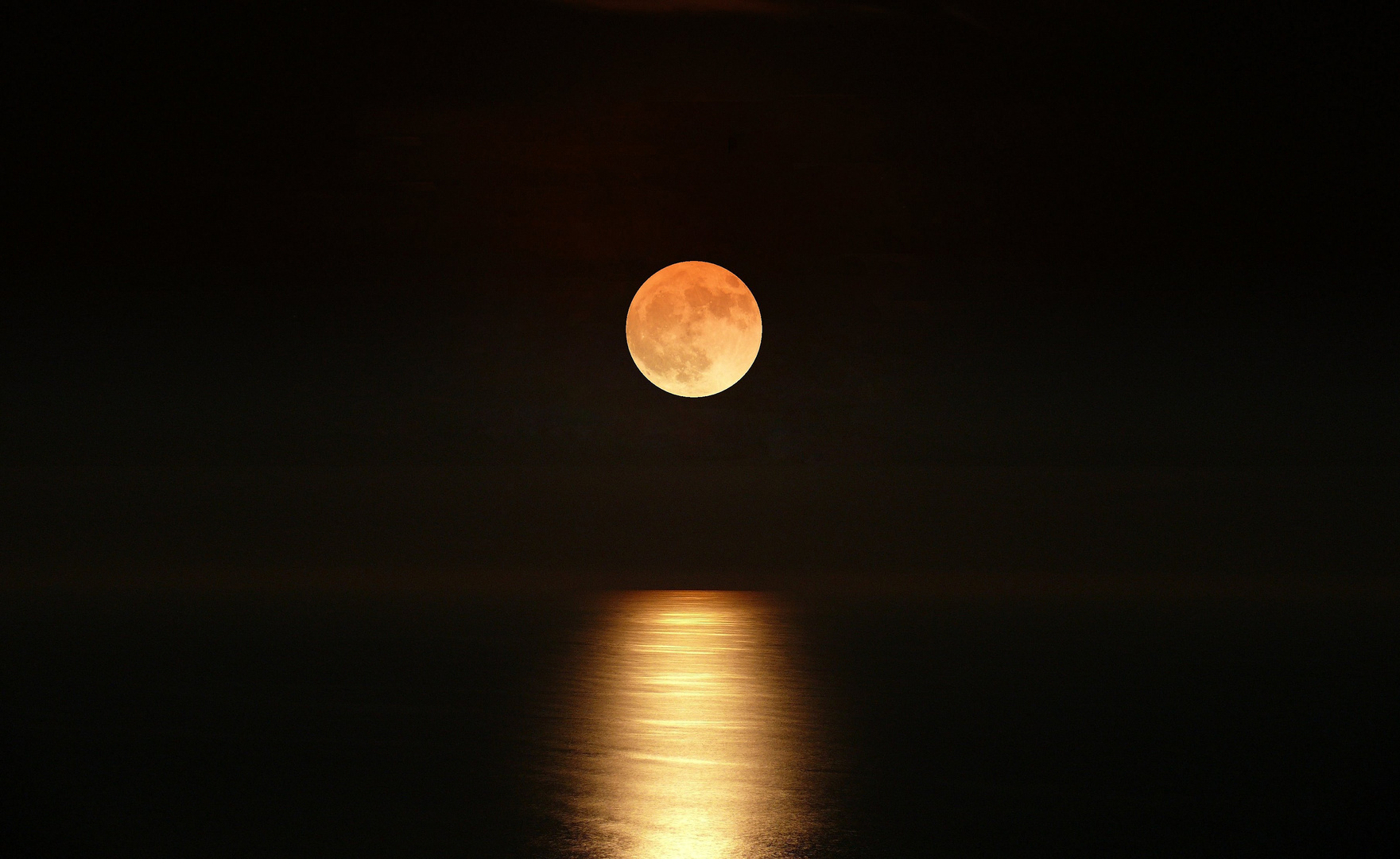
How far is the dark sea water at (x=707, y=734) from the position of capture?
1984mm

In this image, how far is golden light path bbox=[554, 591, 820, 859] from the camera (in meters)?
1.87

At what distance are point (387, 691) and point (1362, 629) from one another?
416 cm

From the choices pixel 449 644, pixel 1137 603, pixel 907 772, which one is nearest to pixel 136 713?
pixel 449 644

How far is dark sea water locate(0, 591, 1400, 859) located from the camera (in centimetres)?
198

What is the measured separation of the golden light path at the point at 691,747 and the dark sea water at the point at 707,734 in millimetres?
12

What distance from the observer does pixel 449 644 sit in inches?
154

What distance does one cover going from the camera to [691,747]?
97.4 inches

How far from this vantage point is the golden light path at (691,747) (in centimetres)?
187

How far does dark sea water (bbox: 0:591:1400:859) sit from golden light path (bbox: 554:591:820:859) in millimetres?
12

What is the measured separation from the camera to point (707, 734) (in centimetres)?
259

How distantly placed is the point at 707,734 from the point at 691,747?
123 millimetres

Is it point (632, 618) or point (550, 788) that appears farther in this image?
point (632, 618)

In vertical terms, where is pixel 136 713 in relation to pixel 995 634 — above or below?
below

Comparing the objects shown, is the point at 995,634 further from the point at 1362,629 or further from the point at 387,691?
the point at 387,691
